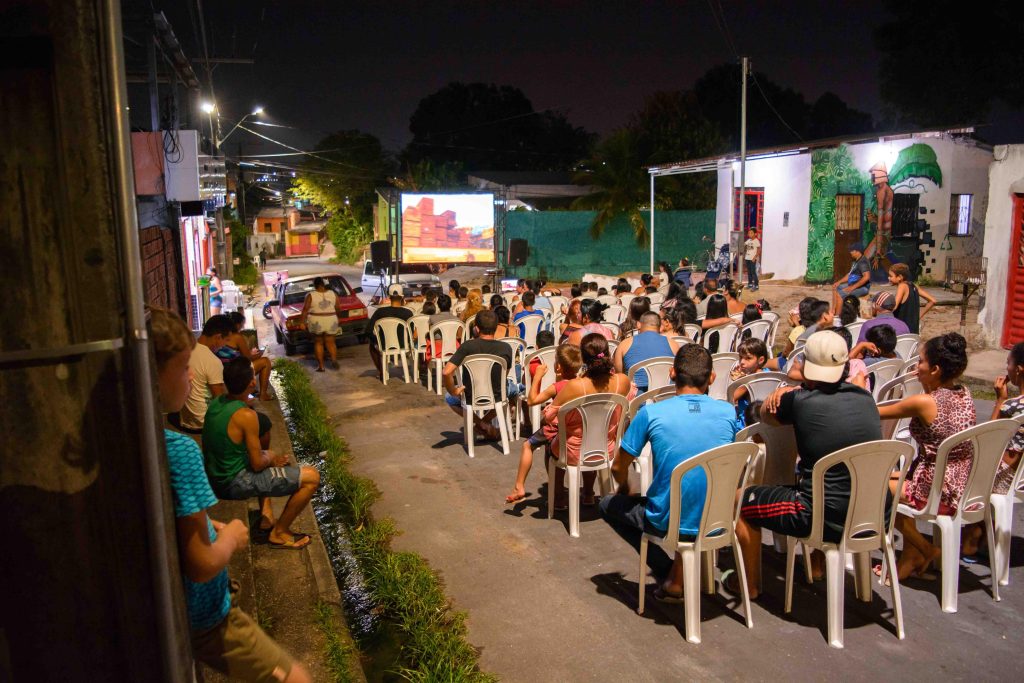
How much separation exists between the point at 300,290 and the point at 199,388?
9.33 meters

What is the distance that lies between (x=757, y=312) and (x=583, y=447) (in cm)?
427

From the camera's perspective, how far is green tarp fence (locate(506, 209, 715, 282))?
27875 millimetres

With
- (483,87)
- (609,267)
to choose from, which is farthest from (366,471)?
(483,87)

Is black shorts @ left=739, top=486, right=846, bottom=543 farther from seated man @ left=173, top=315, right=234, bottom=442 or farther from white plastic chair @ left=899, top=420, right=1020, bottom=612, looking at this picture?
seated man @ left=173, top=315, right=234, bottom=442

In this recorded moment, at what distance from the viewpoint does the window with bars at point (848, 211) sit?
66.2 ft

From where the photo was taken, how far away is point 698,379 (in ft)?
13.5

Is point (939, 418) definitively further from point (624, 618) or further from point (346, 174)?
point (346, 174)

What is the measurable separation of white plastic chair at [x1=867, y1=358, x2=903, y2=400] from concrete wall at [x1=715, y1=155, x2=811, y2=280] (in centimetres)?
1544

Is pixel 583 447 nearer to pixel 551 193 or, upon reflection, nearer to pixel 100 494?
pixel 100 494

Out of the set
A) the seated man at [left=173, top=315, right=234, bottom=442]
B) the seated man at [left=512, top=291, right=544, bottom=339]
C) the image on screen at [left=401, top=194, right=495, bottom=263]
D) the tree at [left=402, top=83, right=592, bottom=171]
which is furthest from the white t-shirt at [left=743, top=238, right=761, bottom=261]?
the tree at [left=402, top=83, right=592, bottom=171]

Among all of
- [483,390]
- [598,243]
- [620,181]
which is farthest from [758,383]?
[598,243]

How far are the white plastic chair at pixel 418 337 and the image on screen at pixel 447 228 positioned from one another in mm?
11327

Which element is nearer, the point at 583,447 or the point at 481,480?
the point at 583,447

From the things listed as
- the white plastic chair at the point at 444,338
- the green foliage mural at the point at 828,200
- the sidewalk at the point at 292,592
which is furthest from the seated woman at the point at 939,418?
the green foliage mural at the point at 828,200
